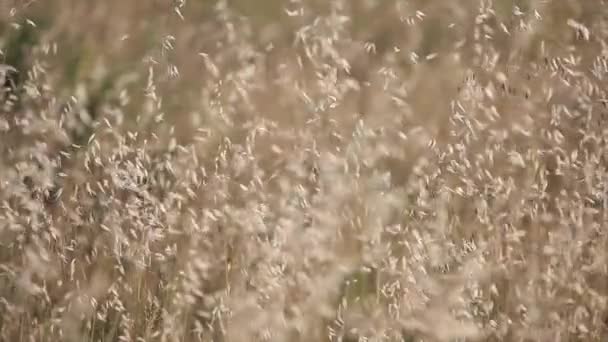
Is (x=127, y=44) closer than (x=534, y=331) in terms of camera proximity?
No

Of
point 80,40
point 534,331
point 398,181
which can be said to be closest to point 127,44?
point 80,40

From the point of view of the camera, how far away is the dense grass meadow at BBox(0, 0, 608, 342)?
2.34 meters

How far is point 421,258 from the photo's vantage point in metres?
2.41

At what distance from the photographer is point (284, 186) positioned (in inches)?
96.8

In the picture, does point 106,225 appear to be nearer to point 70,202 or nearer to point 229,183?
point 70,202

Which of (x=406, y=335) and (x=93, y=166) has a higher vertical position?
(x=93, y=166)

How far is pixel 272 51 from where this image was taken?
9.56ft

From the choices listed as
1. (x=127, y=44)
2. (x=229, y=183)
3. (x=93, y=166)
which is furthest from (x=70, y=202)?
(x=127, y=44)

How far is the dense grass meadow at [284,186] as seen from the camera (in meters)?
2.34

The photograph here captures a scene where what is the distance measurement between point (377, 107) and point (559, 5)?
0.93m

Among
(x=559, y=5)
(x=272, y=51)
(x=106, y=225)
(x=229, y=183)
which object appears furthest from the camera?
(x=559, y=5)

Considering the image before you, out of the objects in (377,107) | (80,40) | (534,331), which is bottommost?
(534,331)

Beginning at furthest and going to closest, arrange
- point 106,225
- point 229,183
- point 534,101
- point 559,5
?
point 559,5
point 534,101
point 229,183
point 106,225

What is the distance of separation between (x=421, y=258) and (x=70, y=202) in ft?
3.15
